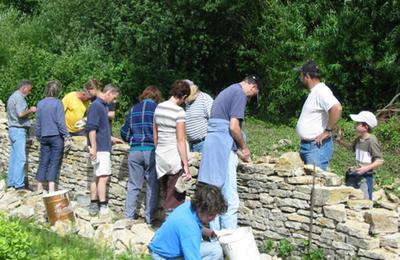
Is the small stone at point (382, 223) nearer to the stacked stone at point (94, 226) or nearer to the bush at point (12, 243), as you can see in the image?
the stacked stone at point (94, 226)

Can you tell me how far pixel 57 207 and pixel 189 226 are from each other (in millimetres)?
3519

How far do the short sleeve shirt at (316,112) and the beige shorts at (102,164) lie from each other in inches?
115

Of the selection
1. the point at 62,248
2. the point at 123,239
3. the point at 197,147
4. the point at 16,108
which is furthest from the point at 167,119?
the point at 16,108

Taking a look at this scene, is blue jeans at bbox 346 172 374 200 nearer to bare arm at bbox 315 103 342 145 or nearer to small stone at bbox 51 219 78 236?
bare arm at bbox 315 103 342 145

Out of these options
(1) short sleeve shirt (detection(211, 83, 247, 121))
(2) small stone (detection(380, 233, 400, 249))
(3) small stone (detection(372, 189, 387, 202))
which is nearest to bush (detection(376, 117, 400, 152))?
(3) small stone (detection(372, 189, 387, 202))

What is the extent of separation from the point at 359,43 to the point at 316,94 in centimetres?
920

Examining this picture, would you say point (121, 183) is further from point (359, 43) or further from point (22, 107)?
point (359, 43)

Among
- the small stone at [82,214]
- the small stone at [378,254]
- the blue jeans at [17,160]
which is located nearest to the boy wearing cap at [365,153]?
the small stone at [378,254]

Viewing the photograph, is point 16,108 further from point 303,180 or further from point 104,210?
point 303,180

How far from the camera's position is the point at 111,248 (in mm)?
7117

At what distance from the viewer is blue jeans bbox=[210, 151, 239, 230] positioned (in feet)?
22.5

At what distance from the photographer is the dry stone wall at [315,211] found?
6691 mm

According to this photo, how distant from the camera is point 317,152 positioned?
7.29m

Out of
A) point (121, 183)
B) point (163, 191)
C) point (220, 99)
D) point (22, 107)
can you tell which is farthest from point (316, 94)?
point (22, 107)
